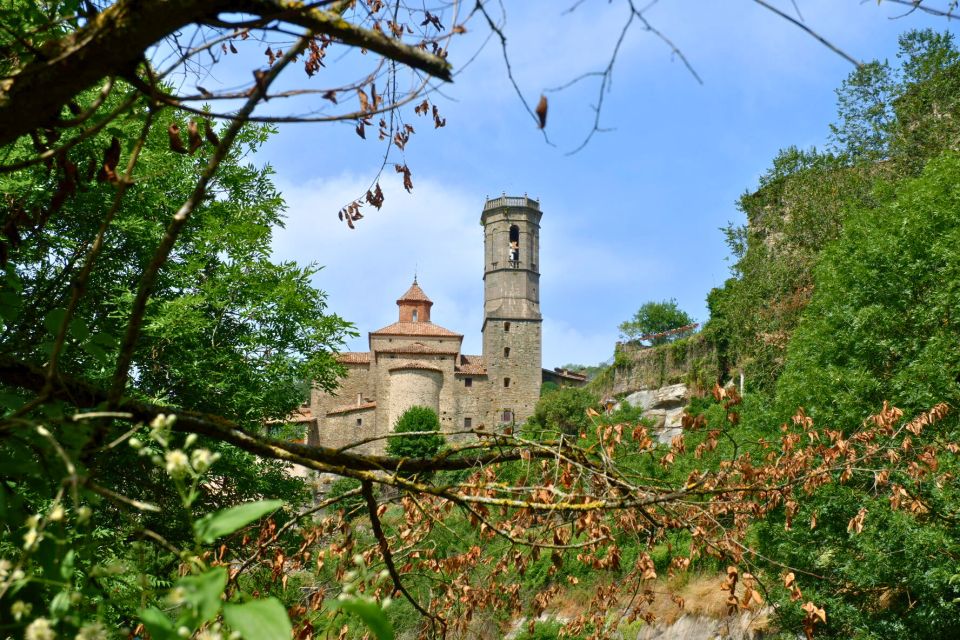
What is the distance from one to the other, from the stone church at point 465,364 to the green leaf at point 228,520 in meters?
44.8

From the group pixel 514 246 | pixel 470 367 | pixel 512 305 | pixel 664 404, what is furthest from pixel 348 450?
pixel 514 246

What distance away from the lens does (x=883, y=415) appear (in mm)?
6363

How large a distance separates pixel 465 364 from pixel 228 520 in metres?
49.9

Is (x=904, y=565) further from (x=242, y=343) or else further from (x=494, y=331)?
(x=494, y=331)

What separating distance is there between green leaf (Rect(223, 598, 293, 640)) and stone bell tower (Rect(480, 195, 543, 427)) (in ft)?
155

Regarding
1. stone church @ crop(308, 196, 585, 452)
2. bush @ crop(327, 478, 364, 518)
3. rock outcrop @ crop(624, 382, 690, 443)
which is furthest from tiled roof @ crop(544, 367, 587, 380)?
bush @ crop(327, 478, 364, 518)

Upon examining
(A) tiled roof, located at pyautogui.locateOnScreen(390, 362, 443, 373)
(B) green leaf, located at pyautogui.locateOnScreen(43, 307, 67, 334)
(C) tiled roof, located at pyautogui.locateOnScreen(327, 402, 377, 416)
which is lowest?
(B) green leaf, located at pyautogui.locateOnScreen(43, 307, 67, 334)

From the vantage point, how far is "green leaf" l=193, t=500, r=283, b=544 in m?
1.40

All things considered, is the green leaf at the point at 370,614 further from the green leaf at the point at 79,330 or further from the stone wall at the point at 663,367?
the stone wall at the point at 663,367

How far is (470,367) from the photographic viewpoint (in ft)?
167

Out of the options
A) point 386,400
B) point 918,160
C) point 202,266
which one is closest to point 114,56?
point 202,266

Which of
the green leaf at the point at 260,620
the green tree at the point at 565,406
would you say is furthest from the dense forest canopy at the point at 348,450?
the green tree at the point at 565,406

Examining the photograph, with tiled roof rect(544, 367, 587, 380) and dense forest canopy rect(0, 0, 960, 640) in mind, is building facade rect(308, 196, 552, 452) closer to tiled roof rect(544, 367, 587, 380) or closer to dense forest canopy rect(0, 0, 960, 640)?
tiled roof rect(544, 367, 587, 380)

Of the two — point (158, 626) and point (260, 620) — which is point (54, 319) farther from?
point (260, 620)
